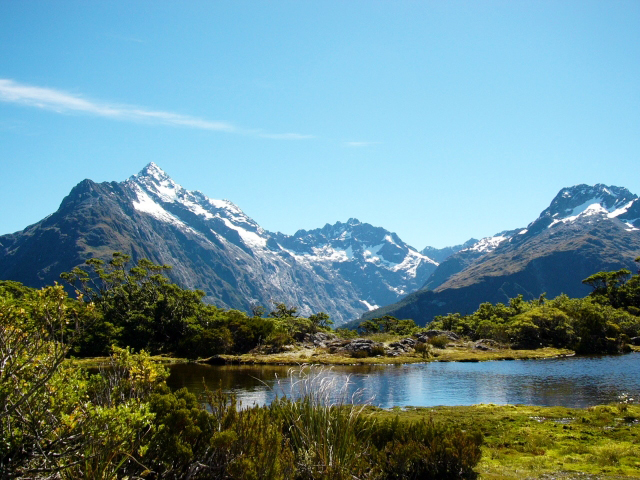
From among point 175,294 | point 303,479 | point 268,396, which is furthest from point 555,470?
point 175,294

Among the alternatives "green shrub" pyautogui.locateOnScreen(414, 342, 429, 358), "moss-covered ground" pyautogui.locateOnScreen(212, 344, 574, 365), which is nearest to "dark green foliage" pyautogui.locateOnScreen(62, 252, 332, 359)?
"moss-covered ground" pyautogui.locateOnScreen(212, 344, 574, 365)

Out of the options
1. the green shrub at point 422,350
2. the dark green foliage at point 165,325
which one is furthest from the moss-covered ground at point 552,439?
the dark green foliage at point 165,325

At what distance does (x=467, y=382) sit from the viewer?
58844 millimetres

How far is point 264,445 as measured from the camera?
13.1 metres

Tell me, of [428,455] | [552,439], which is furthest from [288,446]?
[552,439]

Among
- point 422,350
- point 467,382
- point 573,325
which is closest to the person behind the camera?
point 467,382

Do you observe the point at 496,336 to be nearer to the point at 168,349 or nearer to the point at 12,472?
the point at 168,349

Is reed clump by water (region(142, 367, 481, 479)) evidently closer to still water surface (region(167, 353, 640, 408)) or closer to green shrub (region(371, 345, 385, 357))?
still water surface (region(167, 353, 640, 408))

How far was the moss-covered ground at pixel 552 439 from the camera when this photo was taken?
2002 cm

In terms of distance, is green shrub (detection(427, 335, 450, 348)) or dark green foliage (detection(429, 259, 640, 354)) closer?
dark green foliage (detection(429, 259, 640, 354))

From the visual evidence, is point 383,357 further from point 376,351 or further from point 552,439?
point 552,439

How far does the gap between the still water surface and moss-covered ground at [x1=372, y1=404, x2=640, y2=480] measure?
268 inches

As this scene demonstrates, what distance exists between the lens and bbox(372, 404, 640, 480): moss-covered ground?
20016mm

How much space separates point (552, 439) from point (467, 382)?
111 feet
